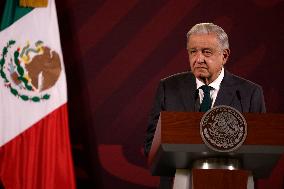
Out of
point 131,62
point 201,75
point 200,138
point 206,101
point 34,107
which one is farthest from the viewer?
point 131,62

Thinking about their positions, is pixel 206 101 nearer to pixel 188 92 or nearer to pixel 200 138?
pixel 188 92

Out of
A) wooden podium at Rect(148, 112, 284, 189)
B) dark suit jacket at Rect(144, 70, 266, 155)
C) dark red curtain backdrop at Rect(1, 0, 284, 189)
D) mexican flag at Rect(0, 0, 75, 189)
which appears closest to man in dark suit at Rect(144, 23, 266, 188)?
dark suit jacket at Rect(144, 70, 266, 155)

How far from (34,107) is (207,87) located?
1867 millimetres

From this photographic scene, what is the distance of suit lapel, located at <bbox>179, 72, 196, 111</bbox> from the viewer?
2.00m

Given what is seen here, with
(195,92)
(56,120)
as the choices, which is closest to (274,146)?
(195,92)

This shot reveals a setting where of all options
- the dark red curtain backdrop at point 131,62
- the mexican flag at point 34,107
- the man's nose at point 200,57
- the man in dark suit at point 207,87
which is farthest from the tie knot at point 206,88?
the dark red curtain backdrop at point 131,62

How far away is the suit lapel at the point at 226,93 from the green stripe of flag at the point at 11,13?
2.04 meters

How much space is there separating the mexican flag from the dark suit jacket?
1.56 m

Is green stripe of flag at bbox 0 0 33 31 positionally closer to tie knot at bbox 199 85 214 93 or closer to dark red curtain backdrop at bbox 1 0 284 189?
dark red curtain backdrop at bbox 1 0 284 189

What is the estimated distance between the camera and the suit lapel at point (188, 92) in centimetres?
200

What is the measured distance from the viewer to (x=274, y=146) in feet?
5.21

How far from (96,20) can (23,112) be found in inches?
38.6

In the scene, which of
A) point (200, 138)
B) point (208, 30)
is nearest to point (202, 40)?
point (208, 30)

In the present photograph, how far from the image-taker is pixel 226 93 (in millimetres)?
1992
